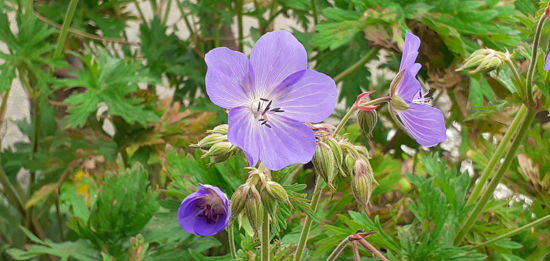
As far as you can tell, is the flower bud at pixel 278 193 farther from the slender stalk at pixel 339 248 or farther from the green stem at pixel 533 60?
the green stem at pixel 533 60

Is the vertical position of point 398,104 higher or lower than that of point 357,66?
higher

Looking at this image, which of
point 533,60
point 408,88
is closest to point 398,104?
point 408,88

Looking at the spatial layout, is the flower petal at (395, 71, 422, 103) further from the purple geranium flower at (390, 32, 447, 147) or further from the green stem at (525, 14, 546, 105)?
the green stem at (525, 14, 546, 105)

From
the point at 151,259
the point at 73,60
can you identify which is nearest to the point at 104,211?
the point at 151,259

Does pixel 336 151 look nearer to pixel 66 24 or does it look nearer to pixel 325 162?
pixel 325 162

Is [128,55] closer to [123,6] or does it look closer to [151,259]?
[123,6]

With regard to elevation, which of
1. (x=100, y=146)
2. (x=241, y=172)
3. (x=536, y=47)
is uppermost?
(x=536, y=47)

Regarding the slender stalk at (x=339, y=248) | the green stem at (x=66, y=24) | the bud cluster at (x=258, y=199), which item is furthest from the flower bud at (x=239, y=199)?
the green stem at (x=66, y=24)
